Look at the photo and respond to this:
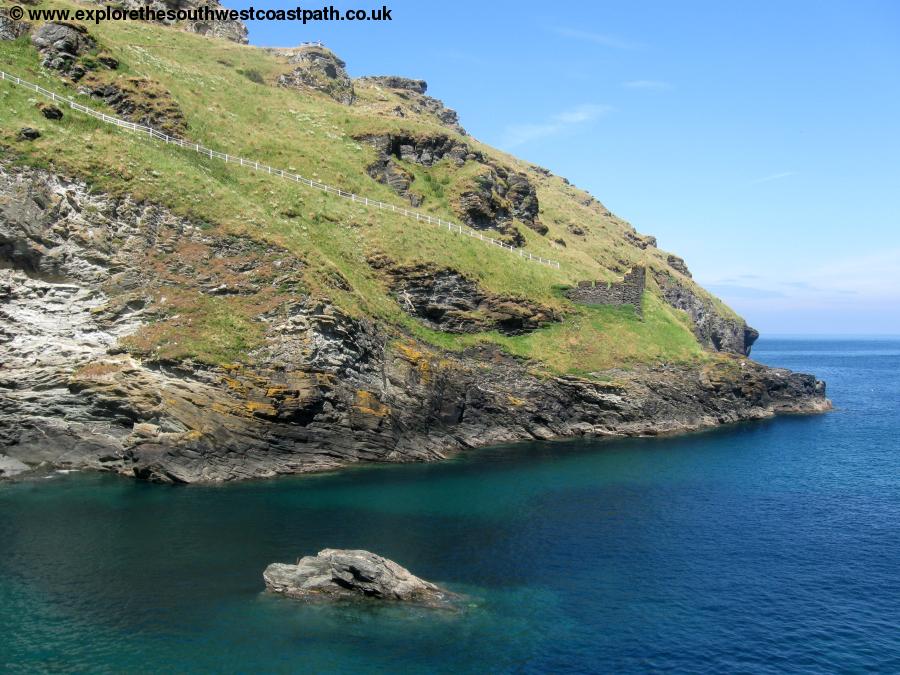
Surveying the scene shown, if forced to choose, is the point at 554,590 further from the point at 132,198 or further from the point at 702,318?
the point at 702,318

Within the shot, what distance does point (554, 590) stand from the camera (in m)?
35.0

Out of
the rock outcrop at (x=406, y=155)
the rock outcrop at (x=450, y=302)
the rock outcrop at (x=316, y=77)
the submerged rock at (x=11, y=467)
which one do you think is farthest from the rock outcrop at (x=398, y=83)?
the submerged rock at (x=11, y=467)

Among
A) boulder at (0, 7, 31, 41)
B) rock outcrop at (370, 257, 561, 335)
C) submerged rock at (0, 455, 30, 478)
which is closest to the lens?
submerged rock at (0, 455, 30, 478)

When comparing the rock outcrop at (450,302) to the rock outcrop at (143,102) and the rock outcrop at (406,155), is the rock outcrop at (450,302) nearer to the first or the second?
the rock outcrop at (406,155)

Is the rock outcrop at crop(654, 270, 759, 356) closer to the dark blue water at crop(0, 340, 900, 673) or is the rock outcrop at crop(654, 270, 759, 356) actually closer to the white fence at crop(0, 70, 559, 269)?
the white fence at crop(0, 70, 559, 269)

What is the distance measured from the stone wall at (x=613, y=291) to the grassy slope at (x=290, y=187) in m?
1.62

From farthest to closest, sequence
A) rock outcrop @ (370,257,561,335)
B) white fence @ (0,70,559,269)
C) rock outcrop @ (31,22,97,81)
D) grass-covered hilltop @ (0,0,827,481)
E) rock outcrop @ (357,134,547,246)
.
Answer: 1. rock outcrop @ (357,134,547,246)
2. rock outcrop @ (370,257,561,335)
3. rock outcrop @ (31,22,97,81)
4. white fence @ (0,70,559,269)
5. grass-covered hilltop @ (0,0,827,481)

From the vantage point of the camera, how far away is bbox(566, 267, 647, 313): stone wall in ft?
292

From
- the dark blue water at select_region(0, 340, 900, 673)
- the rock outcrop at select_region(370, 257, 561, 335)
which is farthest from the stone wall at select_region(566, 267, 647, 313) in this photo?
the dark blue water at select_region(0, 340, 900, 673)

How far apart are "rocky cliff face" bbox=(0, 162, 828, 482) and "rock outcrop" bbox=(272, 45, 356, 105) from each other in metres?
61.4

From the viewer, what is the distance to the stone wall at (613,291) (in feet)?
292

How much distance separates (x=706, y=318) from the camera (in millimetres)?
147250

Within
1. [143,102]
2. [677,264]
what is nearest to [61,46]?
[143,102]

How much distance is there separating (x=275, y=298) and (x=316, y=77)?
2783 inches
